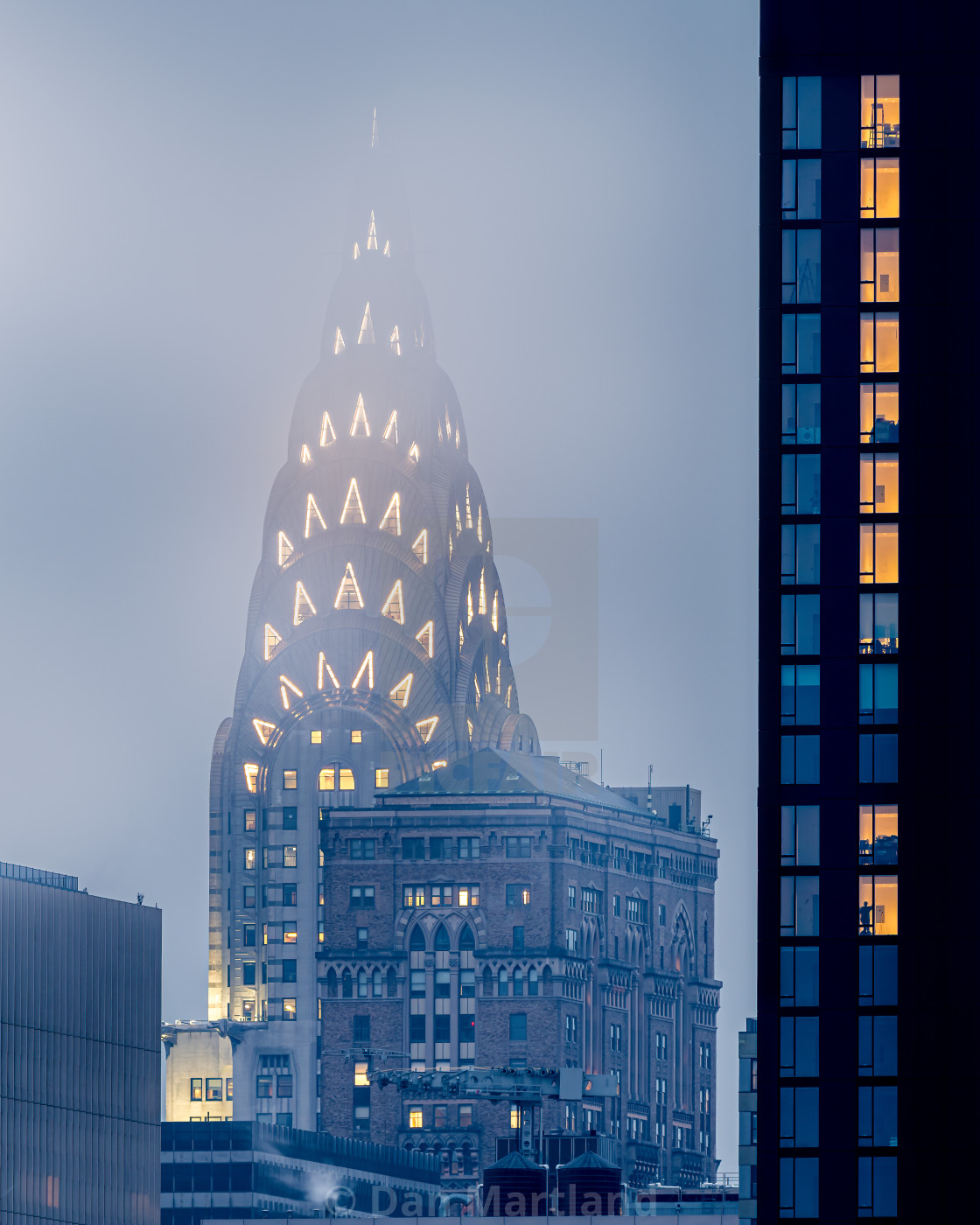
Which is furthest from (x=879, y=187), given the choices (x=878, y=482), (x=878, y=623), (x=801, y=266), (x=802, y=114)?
(x=878, y=623)

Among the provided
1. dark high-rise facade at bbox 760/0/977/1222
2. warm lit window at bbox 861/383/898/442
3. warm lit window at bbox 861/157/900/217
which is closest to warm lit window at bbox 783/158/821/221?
dark high-rise facade at bbox 760/0/977/1222

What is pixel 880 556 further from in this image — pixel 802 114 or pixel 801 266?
pixel 802 114

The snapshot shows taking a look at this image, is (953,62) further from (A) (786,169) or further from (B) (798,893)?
(B) (798,893)

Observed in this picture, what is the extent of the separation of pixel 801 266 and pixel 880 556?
32.7 ft

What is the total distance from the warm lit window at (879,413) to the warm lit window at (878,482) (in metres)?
0.74

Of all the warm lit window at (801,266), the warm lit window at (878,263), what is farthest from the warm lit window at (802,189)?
the warm lit window at (878,263)

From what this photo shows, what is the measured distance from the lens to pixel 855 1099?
9800 centimetres

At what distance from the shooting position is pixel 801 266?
4099 inches

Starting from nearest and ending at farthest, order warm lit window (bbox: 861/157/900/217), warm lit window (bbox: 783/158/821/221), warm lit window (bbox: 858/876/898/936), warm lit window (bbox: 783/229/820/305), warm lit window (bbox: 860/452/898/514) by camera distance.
Result: warm lit window (bbox: 858/876/898/936)
warm lit window (bbox: 860/452/898/514)
warm lit window (bbox: 783/229/820/305)
warm lit window (bbox: 861/157/900/217)
warm lit window (bbox: 783/158/821/221)

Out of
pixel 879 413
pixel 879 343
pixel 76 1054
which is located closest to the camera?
pixel 879 413

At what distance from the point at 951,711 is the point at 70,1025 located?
70827mm

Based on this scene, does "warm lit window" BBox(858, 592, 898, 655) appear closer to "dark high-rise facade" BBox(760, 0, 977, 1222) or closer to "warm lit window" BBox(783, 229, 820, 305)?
"dark high-rise facade" BBox(760, 0, 977, 1222)

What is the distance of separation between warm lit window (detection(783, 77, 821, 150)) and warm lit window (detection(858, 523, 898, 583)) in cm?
1301

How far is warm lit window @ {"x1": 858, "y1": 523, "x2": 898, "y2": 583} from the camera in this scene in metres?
102
